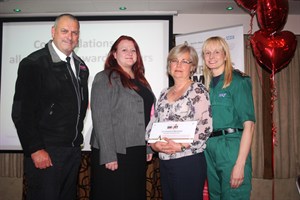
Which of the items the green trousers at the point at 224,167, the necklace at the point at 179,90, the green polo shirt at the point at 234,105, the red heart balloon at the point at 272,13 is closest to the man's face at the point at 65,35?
the necklace at the point at 179,90

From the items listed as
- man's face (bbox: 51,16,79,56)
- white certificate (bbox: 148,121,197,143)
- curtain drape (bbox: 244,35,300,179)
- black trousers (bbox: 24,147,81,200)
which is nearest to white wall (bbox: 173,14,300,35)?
curtain drape (bbox: 244,35,300,179)

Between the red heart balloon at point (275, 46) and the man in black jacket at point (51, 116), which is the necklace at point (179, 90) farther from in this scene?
the red heart balloon at point (275, 46)

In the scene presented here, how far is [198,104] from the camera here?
219cm

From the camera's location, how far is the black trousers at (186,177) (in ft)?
6.87

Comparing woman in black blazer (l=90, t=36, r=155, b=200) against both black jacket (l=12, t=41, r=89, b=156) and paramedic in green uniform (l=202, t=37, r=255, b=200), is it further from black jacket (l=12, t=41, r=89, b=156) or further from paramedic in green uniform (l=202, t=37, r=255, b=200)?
paramedic in green uniform (l=202, t=37, r=255, b=200)

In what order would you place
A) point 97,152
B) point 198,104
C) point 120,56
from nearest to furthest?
point 198,104 → point 97,152 → point 120,56

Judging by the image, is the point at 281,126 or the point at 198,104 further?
the point at 281,126

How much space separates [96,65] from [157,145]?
8.63 feet

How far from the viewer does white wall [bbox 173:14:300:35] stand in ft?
16.2

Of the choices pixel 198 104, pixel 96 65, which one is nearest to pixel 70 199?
pixel 198 104

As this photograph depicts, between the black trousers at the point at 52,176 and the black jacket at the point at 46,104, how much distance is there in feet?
0.26

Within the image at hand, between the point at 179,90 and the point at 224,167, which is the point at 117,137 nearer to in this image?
the point at 179,90

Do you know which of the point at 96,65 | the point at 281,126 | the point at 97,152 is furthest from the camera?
the point at 281,126

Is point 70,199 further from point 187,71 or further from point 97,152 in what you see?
point 187,71
